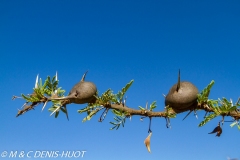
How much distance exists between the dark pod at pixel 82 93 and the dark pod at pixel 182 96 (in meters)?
1.11

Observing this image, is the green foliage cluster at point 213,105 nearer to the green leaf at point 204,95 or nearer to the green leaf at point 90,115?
the green leaf at point 204,95

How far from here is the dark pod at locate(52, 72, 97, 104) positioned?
5.01 meters

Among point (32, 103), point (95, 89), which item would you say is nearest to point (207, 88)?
point (95, 89)

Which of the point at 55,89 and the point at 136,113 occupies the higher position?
the point at 55,89

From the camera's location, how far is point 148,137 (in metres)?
4.79

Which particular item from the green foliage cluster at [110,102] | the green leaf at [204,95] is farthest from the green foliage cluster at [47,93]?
the green leaf at [204,95]

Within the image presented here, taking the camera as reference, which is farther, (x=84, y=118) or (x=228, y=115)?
(x=84, y=118)

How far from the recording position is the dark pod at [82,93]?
5.01 metres

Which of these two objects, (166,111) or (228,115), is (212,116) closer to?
(228,115)

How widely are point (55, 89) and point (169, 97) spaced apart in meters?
1.74

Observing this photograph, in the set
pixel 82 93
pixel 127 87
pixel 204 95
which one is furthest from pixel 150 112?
pixel 82 93

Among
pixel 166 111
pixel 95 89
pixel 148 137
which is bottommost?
pixel 148 137

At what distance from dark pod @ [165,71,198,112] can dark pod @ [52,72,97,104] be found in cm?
111

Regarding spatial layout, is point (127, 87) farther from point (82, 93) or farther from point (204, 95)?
point (204, 95)
